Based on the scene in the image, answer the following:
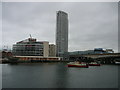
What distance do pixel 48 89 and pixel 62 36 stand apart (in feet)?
539

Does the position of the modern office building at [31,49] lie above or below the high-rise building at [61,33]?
below

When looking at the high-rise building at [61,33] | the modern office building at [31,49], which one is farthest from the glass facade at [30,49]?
the high-rise building at [61,33]

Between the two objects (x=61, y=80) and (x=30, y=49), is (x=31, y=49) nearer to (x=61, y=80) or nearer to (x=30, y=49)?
(x=30, y=49)

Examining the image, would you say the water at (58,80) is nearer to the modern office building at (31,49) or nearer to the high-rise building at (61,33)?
the modern office building at (31,49)

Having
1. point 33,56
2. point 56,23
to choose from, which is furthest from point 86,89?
point 56,23

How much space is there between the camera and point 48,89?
1738cm

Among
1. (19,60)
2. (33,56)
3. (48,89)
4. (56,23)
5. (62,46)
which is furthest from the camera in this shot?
(56,23)

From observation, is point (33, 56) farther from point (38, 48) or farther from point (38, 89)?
point (38, 89)

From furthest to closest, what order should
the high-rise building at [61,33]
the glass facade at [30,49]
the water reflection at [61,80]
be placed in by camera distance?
the high-rise building at [61,33] < the glass facade at [30,49] < the water reflection at [61,80]

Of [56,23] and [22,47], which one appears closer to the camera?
[22,47]

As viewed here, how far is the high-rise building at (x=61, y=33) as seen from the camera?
17261 centimetres

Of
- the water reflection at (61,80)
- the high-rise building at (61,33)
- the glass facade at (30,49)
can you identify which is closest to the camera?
the water reflection at (61,80)

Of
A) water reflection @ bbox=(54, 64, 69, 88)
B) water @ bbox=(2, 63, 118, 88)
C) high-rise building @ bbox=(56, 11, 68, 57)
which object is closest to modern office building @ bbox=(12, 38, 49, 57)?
high-rise building @ bbox=(56, 11, 68, 57)

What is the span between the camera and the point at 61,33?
180250 mm
